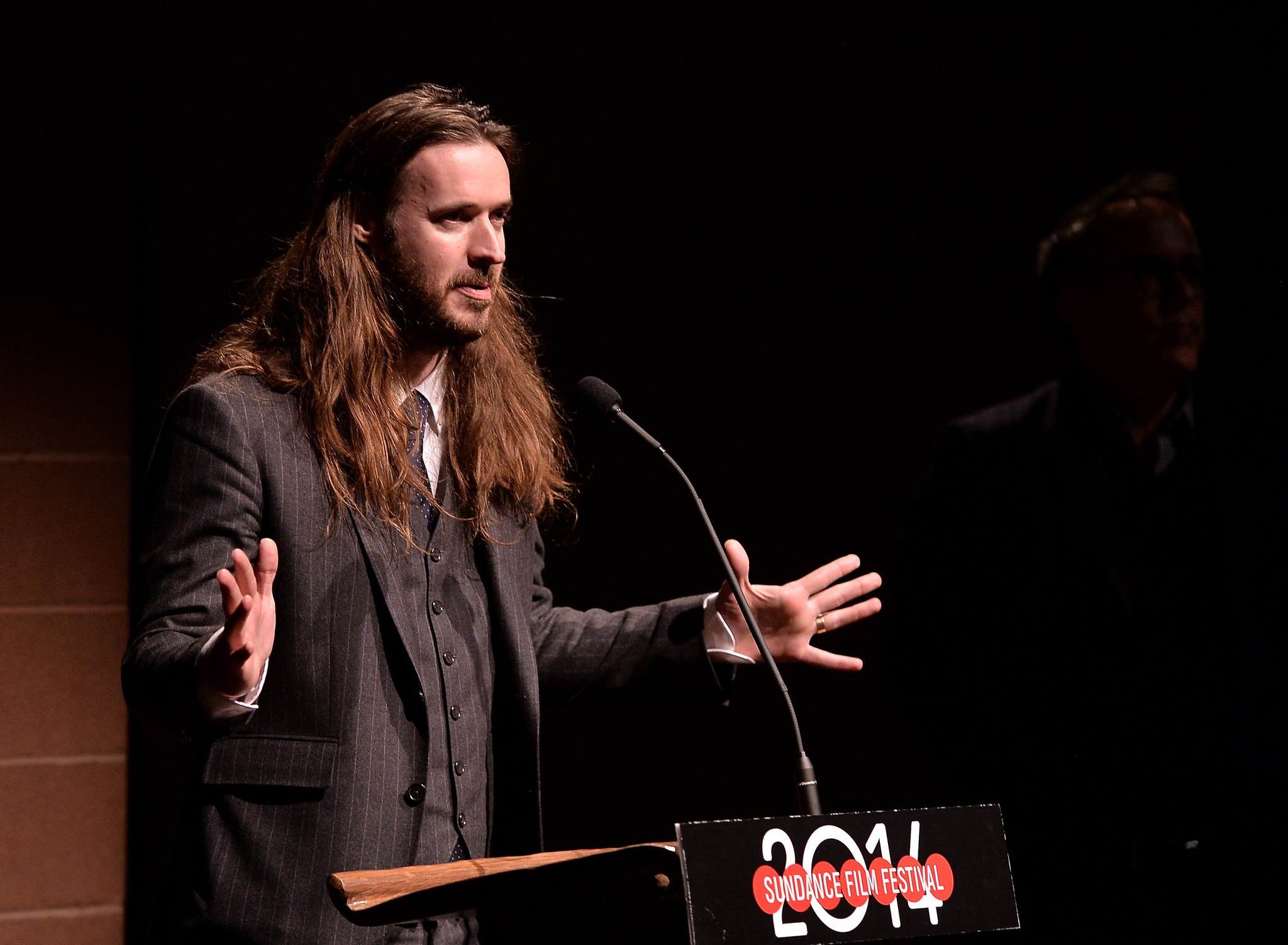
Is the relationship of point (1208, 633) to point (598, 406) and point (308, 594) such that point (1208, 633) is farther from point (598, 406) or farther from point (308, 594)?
point (308, 594)

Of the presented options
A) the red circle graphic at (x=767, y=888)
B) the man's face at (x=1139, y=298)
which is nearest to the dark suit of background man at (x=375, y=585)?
the red circle graphic at (x=767, y=888)

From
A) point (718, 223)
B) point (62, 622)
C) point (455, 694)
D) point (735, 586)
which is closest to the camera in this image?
point (735, 586)

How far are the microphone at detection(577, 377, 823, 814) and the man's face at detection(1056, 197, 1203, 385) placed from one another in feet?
4.23

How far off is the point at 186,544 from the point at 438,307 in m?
0.53

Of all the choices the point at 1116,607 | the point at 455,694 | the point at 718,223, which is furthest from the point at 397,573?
the point at 1116,607

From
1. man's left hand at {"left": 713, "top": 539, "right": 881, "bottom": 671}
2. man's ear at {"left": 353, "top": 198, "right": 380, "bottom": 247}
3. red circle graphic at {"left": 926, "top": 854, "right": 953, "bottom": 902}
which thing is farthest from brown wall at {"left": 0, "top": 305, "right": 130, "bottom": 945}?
red circle graphic at {"left": 926, "top": 854, "right": 953, "bottom": 902}

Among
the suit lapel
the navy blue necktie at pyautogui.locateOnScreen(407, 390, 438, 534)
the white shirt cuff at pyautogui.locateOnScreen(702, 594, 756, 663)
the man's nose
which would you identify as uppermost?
the man's nose

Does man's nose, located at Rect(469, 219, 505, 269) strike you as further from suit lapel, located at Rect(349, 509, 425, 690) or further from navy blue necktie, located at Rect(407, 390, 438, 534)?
suit lapel, located at Rect(349, 509, 425, 690)

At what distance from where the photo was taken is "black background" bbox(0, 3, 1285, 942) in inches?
88.2

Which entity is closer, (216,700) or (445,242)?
(216,700)

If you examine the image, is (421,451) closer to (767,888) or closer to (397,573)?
(397,573)

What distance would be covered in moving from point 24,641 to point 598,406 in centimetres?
138

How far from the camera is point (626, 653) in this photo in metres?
1.74

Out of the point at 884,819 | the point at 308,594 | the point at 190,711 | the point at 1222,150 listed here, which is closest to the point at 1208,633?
the point at 1222,150
